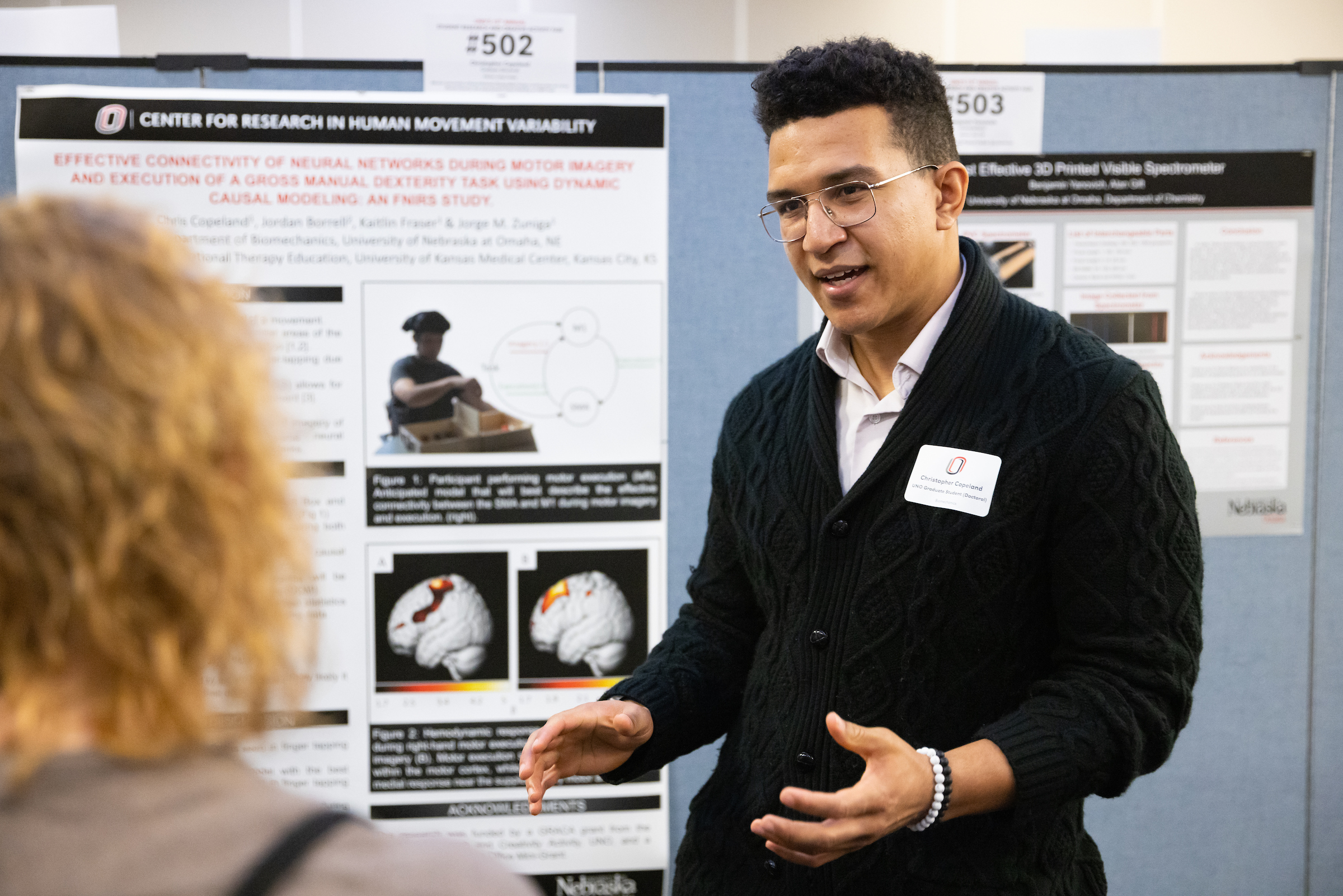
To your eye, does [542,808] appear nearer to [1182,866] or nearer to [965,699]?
[965,699]

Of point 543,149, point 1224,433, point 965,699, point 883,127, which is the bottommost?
point 965,699

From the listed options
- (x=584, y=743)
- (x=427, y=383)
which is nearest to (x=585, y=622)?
(x=427, y=383)

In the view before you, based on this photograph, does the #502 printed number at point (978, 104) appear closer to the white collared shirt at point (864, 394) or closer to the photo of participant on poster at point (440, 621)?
the white collared shirt at point (864, 394)

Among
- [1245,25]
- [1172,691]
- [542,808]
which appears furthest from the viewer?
[1245,25]

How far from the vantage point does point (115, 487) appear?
49 centimetres

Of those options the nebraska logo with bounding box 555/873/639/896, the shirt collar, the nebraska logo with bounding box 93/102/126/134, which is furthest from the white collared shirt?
the nebraska logo with bounding box 93/102/126/134

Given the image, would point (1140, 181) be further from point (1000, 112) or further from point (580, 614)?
point (580, 614)

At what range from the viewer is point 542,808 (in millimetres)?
2213

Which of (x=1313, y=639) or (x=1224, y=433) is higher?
(x=1224, y=433)

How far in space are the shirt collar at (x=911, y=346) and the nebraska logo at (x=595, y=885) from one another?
1366mm

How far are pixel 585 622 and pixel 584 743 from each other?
87 centimetres

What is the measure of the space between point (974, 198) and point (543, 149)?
0.94 metres

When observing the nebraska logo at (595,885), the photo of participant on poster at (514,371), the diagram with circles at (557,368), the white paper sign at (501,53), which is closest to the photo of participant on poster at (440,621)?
the photo of participant on poster at (514,371)

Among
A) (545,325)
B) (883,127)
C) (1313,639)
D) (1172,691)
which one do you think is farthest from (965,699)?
(1313,639)
